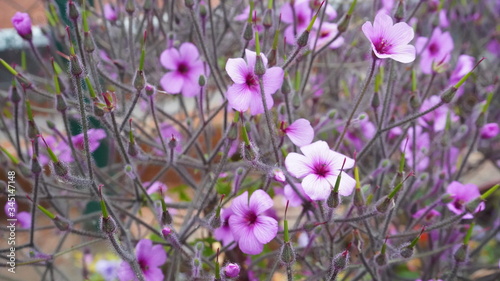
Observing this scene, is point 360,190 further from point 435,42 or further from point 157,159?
point 435,42

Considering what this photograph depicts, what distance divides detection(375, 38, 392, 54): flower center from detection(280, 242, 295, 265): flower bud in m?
0.22

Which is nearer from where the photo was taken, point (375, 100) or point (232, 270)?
point (232, 270)

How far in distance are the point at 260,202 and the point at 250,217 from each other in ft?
0.08

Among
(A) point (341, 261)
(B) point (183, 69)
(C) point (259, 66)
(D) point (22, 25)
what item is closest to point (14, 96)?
(D) point (22, 25)

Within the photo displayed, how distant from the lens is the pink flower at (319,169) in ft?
1.43

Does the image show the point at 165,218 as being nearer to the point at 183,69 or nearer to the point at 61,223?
the point at 61,223

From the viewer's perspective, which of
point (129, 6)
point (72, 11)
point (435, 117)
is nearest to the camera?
point (72, 11)

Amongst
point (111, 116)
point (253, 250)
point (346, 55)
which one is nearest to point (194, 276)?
point (253, 250)

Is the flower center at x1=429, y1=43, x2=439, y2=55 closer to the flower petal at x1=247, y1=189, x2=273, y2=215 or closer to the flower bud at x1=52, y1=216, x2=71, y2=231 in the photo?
the flower petal at x1=247, y1=189, x2=273, y2=215

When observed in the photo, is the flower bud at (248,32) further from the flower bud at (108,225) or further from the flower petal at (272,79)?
the flower bud at (108,225)

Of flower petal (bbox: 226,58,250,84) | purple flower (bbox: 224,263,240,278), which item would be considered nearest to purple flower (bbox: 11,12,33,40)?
flower petal (bbox: 226,58,250,84)

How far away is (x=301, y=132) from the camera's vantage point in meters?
0.50

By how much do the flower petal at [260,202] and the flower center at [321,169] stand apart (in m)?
0.05

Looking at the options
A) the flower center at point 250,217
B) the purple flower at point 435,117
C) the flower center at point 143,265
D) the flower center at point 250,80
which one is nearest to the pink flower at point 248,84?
the flower center at point 250,80
